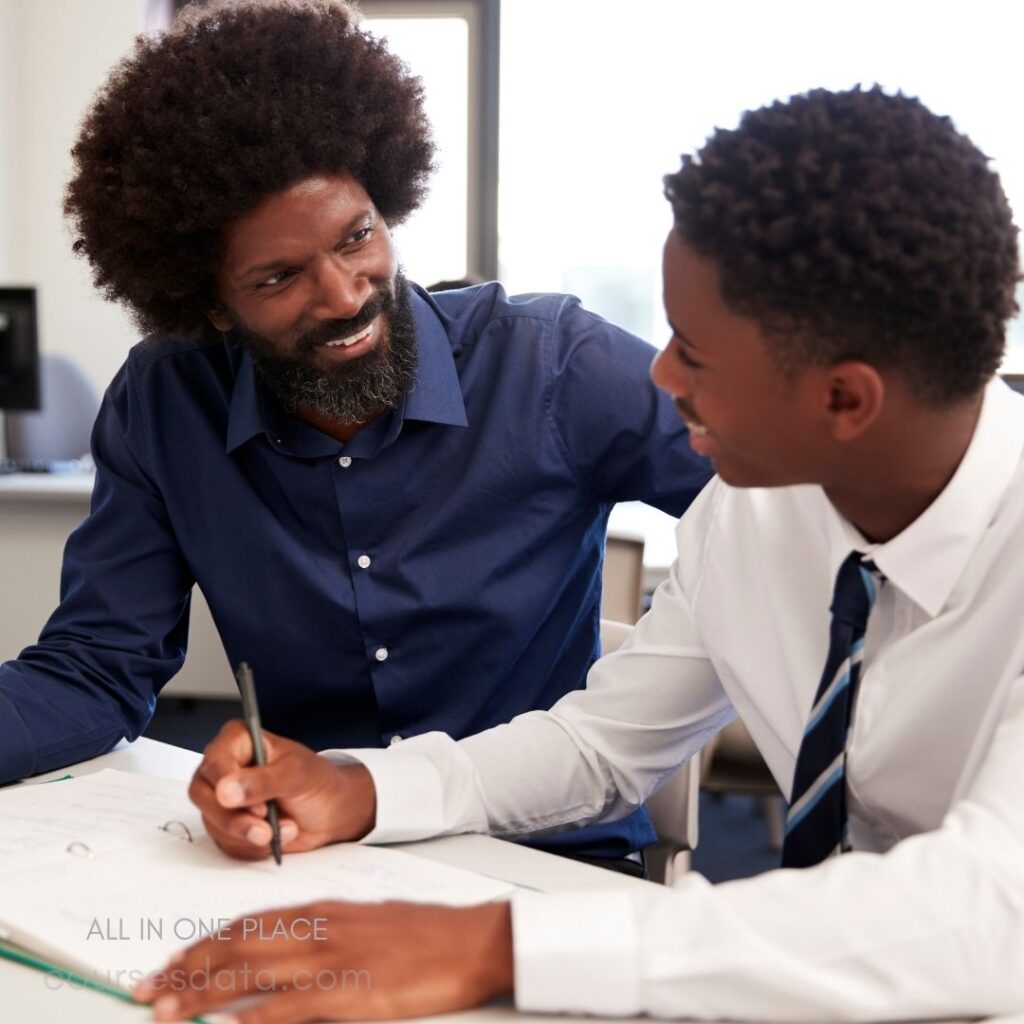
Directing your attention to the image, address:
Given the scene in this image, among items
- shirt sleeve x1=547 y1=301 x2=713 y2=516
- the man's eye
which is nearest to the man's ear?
the man's eye

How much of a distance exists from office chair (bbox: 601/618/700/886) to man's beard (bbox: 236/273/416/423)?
57 cm

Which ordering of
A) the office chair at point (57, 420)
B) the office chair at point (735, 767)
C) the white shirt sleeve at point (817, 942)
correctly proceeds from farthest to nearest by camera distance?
1. the office chair at point (57, 420)
2. the office chair at point (735, 767)
3. the white shirt sleeve at point (817, 942)

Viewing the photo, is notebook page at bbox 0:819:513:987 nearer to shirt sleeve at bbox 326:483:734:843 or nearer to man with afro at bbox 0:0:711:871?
shirt sleeve at bbox 326:483:734:843

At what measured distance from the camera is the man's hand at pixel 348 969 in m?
0.77

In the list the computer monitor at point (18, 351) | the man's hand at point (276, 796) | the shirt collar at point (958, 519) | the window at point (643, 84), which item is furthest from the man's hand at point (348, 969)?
the window at point (643, 84)

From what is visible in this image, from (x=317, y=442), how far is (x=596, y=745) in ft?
1.73

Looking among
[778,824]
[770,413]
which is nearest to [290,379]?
[770,413]

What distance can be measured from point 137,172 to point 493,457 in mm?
539

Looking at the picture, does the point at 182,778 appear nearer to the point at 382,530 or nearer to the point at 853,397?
the point at 382,530

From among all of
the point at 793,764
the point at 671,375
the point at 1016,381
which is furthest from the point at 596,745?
the point at 1016,381

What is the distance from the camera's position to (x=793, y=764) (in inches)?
46.4

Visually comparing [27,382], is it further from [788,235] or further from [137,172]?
[788,235]

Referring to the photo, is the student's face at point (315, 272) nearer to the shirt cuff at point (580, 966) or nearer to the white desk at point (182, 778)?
the white desk at point (182, 778)

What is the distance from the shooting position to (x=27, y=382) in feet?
12.4
